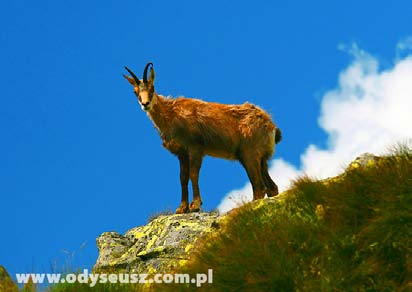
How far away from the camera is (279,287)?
322 inches

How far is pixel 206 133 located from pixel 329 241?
632 cm

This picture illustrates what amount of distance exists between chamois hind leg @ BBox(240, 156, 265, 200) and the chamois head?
223 centimetres

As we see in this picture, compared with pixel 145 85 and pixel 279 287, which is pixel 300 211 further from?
pixel 145 85

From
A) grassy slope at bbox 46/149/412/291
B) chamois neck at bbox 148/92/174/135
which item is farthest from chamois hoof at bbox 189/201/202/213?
grassy slope at bbox 46/149/412/291

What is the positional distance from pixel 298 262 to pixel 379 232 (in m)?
0.94

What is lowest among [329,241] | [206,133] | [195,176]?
[329,241]

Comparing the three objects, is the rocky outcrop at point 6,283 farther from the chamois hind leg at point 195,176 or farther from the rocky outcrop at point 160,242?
the chamois hind leg at point 195,176

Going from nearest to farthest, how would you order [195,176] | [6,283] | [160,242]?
[6,283] → [160,242] → [195,176]

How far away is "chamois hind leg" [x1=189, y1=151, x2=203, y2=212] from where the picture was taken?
548 inches

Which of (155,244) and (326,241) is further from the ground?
(155,244)

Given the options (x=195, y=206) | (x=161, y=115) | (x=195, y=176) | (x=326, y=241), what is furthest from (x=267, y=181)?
(x=326, y=241)

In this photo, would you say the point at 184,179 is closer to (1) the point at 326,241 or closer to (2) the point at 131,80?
(2) the point at 131,80

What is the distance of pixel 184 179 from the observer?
46.9 ft

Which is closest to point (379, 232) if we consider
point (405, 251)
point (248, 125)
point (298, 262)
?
point (405, 251)
